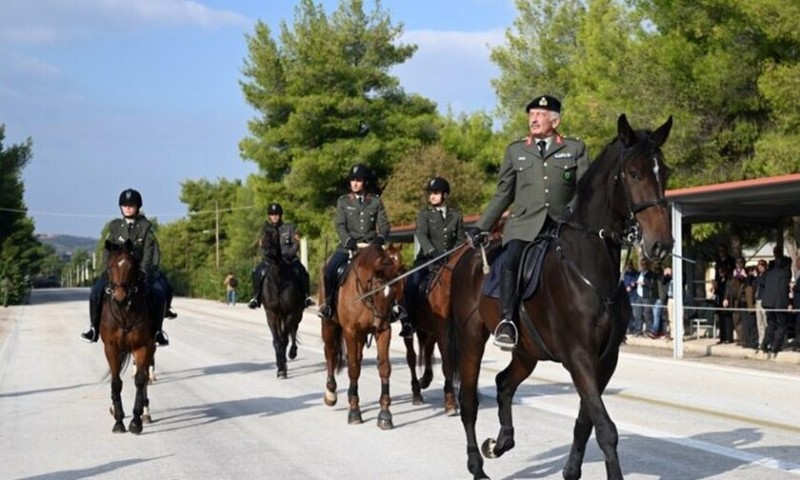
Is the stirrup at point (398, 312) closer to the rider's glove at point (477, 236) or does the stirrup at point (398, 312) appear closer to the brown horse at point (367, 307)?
the brown horse at point (367, 307)

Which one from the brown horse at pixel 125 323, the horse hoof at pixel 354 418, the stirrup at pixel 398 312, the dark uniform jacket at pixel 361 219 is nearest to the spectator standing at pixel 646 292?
the dark uniform jacket at pixel 361 219

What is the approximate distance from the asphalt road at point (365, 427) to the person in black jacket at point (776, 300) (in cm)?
170

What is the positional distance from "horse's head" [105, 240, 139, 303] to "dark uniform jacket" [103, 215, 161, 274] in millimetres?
513

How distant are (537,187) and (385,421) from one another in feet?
14.4

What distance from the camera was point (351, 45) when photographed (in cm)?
5509

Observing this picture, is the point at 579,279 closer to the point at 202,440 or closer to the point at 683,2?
the point at 202,440

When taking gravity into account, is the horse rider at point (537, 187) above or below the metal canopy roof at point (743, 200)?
below

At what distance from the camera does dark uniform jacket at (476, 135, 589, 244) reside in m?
8.08

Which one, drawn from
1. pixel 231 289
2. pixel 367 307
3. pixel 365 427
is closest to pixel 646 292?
pixel 367 307

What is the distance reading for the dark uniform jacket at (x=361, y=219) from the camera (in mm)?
13070

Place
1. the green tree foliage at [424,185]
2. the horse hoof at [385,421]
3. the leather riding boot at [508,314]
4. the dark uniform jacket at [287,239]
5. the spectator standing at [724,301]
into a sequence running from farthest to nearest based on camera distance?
the green tree foliage at [424,185] → the spectator standing at [724,301] → the dark uniform jacket at [287,239] → the horse hoof at [385,421] → the leather riding boot at [508,314]

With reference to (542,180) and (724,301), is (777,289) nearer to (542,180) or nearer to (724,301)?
(724,301)

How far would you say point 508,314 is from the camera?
7.95m

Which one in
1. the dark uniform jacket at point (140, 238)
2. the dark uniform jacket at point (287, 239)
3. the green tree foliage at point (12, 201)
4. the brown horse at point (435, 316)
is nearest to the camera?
the brown horse at point (435, 316)
